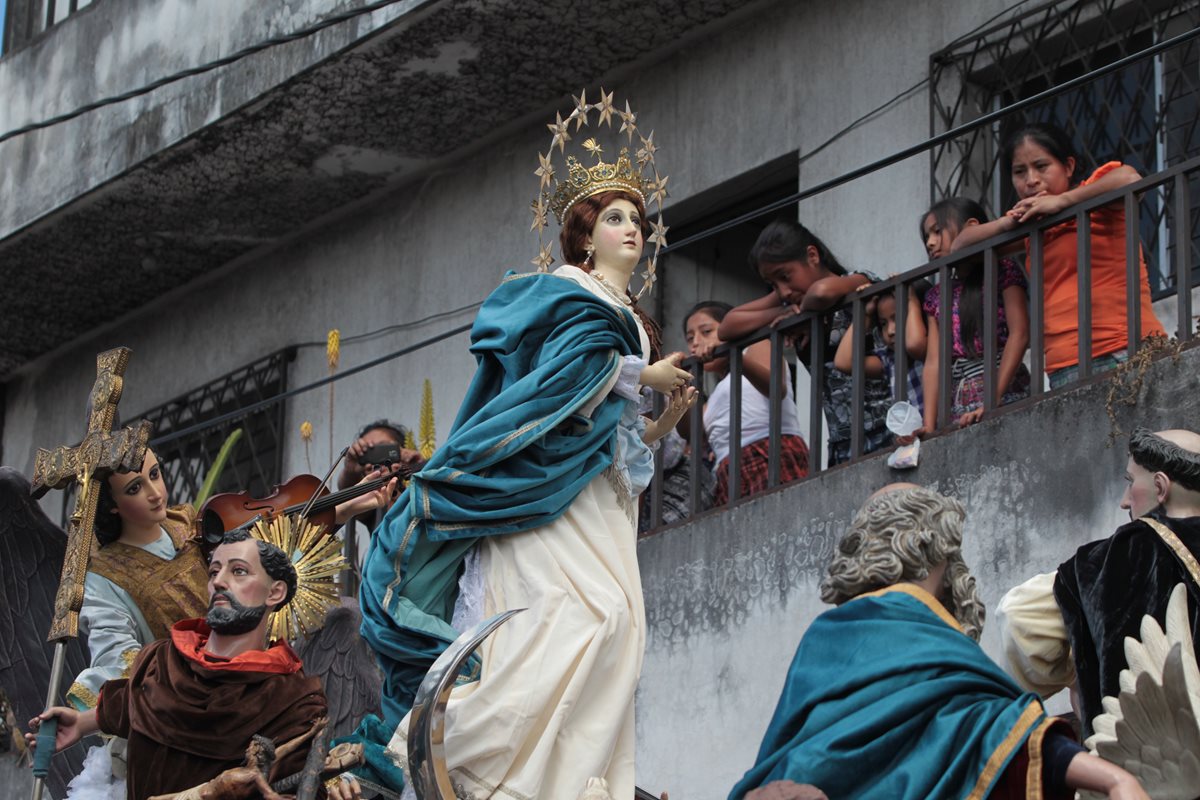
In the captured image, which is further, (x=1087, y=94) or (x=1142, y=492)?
(x=1087, y=94)

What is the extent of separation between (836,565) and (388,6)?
22.6ft

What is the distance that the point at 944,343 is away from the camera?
9.20m

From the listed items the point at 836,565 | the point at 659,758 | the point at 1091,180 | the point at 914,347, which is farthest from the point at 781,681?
the point at 836,565

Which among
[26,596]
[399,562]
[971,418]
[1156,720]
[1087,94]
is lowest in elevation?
[1156,720]

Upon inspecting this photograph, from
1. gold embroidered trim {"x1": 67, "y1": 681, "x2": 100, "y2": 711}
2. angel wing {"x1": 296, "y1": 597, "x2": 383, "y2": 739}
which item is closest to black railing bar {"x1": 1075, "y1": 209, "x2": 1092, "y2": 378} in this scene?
angel wing {"x1": 296, "y1": 597, "x2": 383, "y2": 739}

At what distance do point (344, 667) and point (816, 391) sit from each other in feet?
7.02

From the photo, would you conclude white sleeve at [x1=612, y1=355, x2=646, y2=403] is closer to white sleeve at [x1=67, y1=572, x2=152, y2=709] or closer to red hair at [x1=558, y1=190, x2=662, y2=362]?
red hair at [x1=558, y1=190, x2=662, y2=362]

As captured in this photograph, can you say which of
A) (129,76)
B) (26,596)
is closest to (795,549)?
(26,596)

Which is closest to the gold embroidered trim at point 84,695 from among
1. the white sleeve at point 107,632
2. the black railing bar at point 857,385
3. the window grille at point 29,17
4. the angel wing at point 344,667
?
the white sleeve at point 107,632

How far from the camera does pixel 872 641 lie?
5.91 m

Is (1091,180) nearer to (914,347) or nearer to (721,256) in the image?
(914,347)

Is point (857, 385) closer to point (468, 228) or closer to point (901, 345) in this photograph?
point (901, 345)

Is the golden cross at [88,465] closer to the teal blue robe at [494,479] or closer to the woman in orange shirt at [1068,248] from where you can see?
the teal blue robe at [494,479]

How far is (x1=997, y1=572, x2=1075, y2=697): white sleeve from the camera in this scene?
690 centimetres
